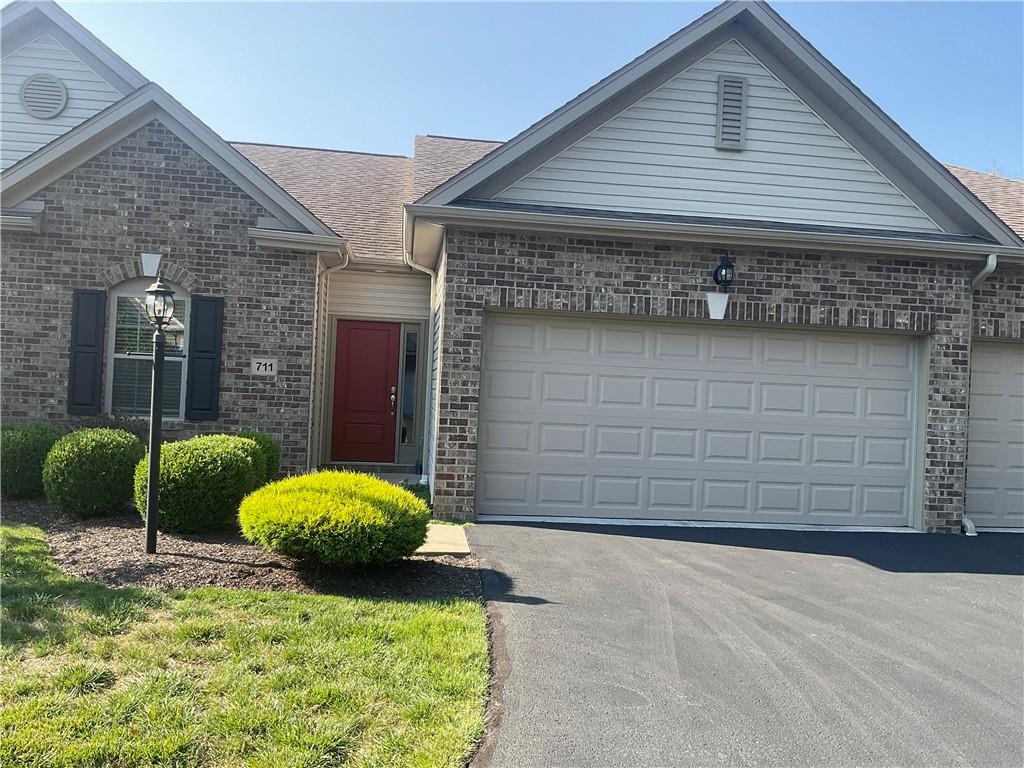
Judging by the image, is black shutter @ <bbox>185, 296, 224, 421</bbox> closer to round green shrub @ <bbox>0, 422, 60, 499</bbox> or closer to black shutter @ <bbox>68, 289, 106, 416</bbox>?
black shutter @ <bbox>68, 289, 106, 416</bbox>

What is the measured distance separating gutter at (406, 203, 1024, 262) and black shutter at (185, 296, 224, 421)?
311 cm

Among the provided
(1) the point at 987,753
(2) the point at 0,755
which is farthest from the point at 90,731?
(1) the point at 987,753

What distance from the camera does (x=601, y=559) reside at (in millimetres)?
6523

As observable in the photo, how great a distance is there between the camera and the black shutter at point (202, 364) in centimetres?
891

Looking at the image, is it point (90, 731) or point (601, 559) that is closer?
point (90, 731)

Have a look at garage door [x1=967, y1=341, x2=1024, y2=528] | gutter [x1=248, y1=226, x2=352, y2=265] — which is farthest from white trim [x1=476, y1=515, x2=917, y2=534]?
gutter [x1=248, y1=226, x2=352, y2=265]

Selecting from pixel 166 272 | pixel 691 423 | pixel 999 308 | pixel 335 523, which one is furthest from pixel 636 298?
pixel 166 272

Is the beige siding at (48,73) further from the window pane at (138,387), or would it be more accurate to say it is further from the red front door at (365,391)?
the red front door at (365,391)

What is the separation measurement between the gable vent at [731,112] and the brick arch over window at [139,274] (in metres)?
6.69

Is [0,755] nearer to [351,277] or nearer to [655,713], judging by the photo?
[655,713]

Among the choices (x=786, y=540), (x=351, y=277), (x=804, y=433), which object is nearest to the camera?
(x=786, y=540)

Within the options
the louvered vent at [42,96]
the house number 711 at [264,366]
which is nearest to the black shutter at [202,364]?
the house number 711 at [264,366]

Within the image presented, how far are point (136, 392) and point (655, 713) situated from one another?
7.91 metres

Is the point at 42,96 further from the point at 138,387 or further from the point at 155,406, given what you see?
the point at 155,406
